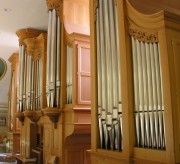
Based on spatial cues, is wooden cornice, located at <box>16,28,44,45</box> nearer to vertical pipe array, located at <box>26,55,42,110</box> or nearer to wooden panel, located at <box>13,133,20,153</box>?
vertical pipe array, located at <box>26,55,42,110</box>

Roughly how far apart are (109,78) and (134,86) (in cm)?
55

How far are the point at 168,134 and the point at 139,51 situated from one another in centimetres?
111

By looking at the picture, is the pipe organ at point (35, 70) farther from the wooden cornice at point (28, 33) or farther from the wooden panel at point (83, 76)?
the wooden panel at point (83, 76)

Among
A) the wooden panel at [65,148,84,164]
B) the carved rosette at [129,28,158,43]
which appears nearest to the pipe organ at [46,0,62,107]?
the wooden panel at [65,148,84,164]

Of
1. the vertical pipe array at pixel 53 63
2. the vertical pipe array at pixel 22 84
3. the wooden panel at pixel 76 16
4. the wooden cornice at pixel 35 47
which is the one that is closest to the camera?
the vertical pipe array at pixel 53 63

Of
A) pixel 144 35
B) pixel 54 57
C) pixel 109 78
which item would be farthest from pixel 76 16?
pixel 144 35

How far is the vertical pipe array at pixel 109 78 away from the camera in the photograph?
384 centimetres

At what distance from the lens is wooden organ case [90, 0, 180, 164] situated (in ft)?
10.2

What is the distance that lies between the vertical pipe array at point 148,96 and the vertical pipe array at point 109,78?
1.15 feet

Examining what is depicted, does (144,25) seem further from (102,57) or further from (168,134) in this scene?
(168,134)

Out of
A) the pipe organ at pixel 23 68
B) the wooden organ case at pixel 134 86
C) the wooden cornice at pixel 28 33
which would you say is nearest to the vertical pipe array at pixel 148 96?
the wooden organ case at pixel 134 86

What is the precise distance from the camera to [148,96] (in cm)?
329

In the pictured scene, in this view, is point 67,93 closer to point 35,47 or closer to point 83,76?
point 83,76

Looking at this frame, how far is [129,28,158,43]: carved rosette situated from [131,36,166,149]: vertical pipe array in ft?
0.14
